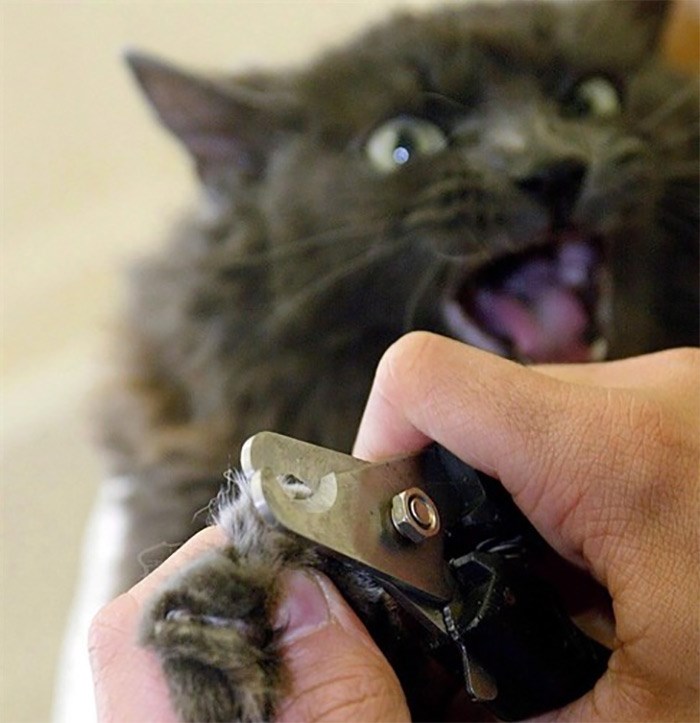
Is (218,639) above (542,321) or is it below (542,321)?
above

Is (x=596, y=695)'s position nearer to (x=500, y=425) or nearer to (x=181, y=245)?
(x=500, y=425)

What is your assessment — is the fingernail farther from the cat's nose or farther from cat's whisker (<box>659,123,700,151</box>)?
cat's whisker (<box>659,123,700,151</box>)

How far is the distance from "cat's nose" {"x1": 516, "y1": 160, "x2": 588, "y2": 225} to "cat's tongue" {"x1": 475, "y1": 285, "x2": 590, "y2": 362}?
0.12m

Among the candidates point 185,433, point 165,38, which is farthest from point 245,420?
point 165,38

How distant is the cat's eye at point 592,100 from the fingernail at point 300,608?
75cm

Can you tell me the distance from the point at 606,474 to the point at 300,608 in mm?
193

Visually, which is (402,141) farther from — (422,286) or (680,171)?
(680,171)

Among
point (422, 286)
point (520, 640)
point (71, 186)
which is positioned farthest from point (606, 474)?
point (71, 186)

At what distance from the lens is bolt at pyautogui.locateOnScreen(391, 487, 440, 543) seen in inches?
22.2

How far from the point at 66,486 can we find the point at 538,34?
4.00 feet

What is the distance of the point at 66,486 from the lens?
1.93 metres

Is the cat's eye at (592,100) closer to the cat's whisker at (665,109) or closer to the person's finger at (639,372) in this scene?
the cat's whisker at (665,109)

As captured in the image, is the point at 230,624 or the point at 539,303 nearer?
the point at 230,624

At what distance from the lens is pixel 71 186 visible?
2.25 m
